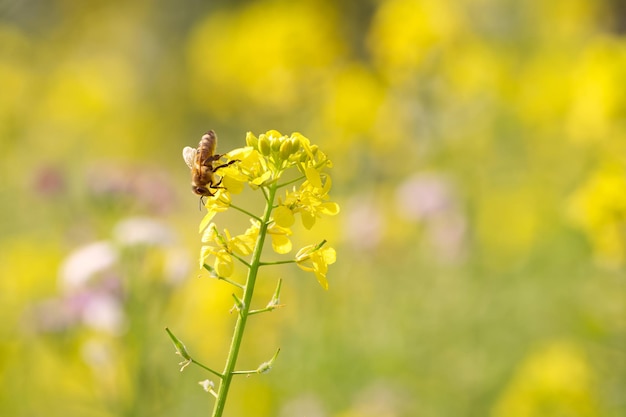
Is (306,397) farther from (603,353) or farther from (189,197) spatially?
(189,197)

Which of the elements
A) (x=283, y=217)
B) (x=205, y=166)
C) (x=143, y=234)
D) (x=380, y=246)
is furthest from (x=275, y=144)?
(x=380, y=246)

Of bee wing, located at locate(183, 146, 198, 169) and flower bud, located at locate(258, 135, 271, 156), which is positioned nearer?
flower bud, located at locate(258, 135, 271, 156)

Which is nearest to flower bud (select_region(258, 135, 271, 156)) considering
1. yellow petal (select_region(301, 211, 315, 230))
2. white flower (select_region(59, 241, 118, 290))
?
yellow petal (select_region(301, 211, 315, 230))

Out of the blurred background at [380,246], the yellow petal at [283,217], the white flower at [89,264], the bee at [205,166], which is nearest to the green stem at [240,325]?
the yellow petal at [283,217]

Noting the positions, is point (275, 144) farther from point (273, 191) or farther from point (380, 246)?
point (380, 246)

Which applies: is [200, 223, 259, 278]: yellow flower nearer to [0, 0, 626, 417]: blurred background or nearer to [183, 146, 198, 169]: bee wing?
[183, 146, 198, 169]: bee wing

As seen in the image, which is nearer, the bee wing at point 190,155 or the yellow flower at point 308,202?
the yellow flower at point 308,202

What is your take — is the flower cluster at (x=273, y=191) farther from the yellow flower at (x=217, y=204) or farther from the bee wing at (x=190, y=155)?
the bee wing at (x=190, y=155)

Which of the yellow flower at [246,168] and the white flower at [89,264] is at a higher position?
the white flower at [89,264]
